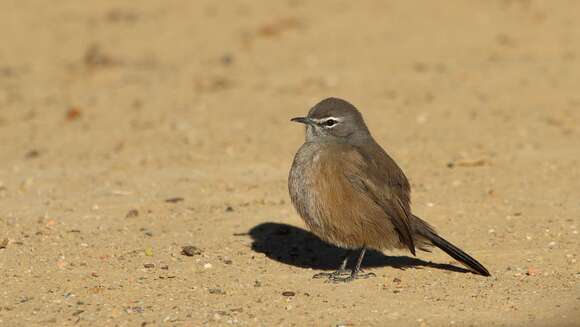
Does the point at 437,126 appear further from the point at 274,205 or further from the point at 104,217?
the point at 104,217

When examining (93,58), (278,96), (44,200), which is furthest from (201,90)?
(44,200)

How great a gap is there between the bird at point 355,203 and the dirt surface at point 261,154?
0.30m

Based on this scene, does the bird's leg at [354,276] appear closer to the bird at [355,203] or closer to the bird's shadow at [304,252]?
the bird at [355,203]

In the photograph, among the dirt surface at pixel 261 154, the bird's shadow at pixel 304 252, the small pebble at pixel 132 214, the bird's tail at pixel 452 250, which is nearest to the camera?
the dirt surface at pixel 261 154

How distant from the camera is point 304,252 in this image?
9.26m

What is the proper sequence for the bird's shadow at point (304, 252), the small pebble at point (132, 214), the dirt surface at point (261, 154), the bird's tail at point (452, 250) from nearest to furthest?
the dirt surface at point (261, 154) → the bird's tail at point (452, 250) → the bird's shadow at point (304, 252) → the small pebble at point (132, 214)

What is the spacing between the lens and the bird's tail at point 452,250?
8.03m

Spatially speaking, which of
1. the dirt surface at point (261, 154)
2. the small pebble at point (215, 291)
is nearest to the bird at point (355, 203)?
the dirt surface at point (261, 154)

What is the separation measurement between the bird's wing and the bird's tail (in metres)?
0.12

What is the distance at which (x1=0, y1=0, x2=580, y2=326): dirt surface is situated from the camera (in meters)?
7.61

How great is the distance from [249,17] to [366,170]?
1069 cm

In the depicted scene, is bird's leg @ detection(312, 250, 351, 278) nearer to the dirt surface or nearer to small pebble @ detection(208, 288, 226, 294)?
the dirt surface

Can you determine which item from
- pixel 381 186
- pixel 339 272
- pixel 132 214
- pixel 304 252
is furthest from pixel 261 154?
pixel 381 186

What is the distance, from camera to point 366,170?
827 centimetres
